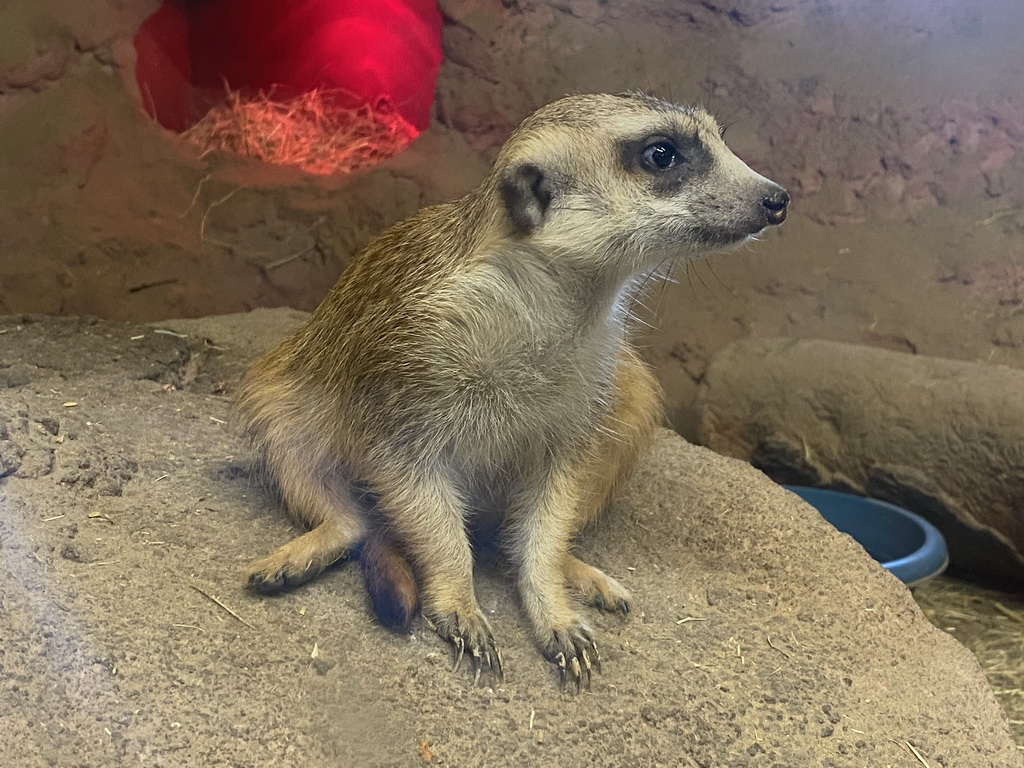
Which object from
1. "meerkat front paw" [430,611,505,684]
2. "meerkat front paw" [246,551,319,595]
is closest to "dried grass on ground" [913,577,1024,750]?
"meerkat front paw" [430,611,505,684]

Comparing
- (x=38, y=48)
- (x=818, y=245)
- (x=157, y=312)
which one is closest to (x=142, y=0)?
(x=38, y=48)

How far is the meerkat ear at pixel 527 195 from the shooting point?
1.61 meters

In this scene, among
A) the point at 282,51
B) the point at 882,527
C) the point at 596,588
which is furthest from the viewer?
the point at 882,527

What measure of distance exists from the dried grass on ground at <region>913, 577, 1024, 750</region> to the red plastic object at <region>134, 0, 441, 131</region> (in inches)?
102

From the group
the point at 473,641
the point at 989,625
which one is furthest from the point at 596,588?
the point at 989,625

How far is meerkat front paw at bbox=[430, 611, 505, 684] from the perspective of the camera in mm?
1622

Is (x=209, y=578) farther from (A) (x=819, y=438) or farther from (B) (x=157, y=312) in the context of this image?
(A) (x=819, y=438)

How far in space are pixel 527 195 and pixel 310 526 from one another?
88 cm

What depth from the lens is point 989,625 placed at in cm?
295

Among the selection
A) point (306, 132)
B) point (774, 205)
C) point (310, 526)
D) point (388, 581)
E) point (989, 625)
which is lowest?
point (989, 625)

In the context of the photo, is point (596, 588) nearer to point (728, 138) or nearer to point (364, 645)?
point (364, 645)

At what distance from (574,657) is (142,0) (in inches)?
107

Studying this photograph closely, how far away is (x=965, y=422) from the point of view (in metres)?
3.01

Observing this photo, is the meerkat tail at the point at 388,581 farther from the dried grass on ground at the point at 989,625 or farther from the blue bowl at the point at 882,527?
the dried grass on ground at the point at 989,625
